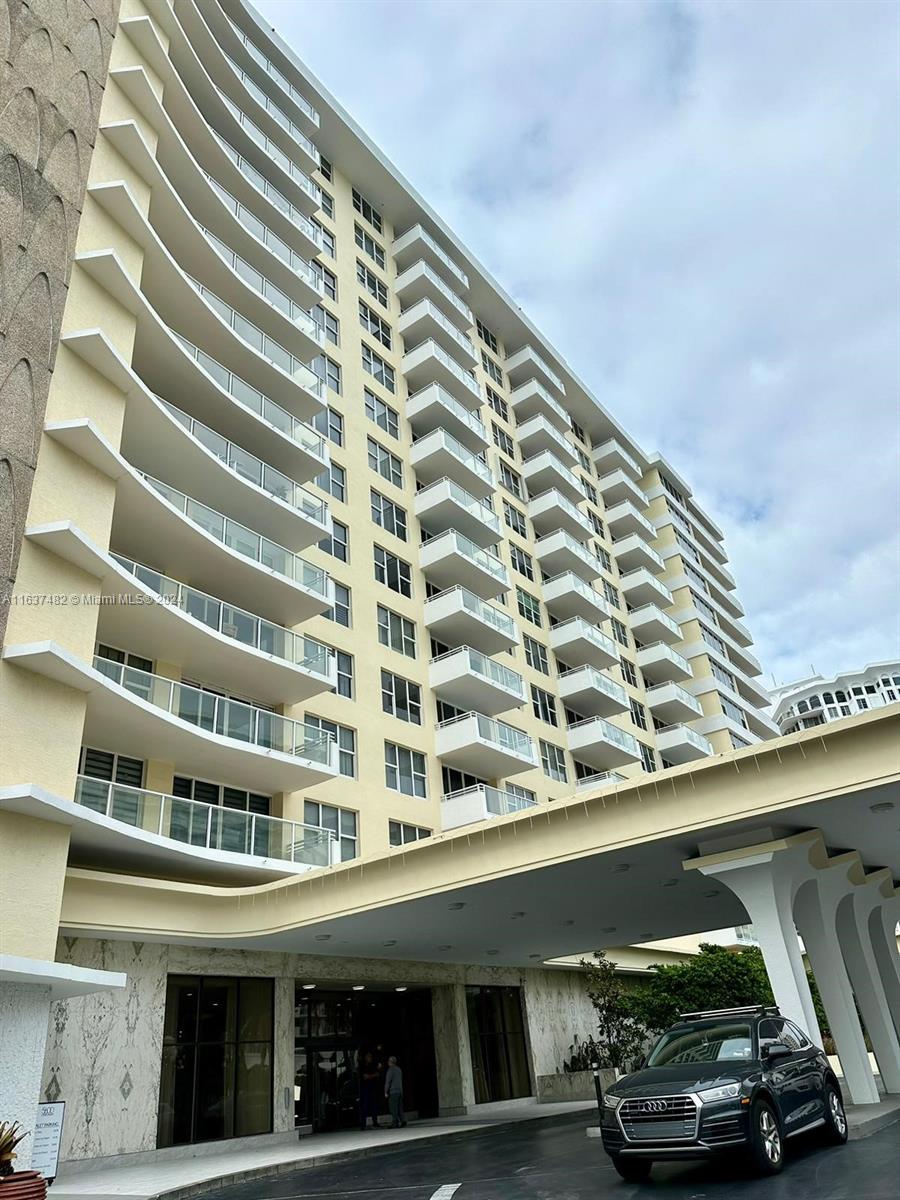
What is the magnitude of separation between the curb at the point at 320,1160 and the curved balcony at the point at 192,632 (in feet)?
33.2

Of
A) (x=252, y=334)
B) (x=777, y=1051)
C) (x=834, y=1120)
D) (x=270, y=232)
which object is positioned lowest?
(x=834, y=1120)

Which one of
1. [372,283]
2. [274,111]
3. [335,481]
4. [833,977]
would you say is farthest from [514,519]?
[833,977]

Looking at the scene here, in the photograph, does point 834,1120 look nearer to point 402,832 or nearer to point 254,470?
point 402,832

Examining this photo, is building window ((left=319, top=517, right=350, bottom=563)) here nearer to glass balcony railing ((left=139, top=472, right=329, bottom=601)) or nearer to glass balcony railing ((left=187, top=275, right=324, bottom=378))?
glass balcony railing ((left=139, top=472, right=329, bottom=601))

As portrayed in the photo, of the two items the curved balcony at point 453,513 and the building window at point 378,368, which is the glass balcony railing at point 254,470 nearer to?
the curved balcony at point 453,513

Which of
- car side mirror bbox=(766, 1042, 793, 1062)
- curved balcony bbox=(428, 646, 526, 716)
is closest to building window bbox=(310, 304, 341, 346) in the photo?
curved balcony bbox=(428, 646, 526, 716)

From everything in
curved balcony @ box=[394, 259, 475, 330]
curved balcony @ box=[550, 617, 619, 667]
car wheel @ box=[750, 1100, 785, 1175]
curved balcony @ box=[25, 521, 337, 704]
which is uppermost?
curved balcony @ box=[394, 259, 475, 330]

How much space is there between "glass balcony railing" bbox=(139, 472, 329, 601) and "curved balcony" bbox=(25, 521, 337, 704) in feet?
5.01

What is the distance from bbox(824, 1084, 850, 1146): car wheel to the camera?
11688 millimetres

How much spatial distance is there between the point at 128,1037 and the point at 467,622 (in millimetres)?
18165

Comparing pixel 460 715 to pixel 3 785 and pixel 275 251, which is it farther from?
pixel 3 785

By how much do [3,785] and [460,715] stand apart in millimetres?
18892

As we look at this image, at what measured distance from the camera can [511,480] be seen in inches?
1759

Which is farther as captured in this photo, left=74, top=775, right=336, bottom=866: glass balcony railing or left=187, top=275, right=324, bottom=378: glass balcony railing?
left=187, top=275, right=324, bottom=378: glass balcony railing
